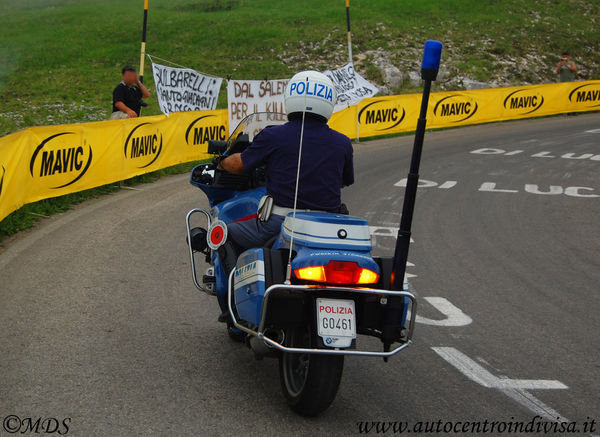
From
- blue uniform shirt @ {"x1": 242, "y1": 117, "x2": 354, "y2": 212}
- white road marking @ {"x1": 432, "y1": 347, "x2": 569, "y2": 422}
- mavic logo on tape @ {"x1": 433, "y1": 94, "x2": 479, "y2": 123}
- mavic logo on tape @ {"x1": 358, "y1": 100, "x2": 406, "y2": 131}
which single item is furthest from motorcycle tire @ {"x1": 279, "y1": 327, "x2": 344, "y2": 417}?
mavic logo on tape @ {"x1": 433, "y1": 94, "x2": 479, "y2": 123}

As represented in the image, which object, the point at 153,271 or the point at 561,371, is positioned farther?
the point at 153,271

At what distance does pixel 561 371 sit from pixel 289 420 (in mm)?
2309

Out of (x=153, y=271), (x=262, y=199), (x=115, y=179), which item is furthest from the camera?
(x=115, y=179)

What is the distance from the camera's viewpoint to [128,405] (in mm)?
4996

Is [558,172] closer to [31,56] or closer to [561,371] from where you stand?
[561,371]

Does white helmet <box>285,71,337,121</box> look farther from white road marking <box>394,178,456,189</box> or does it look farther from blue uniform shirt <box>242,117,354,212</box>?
white road marking <box>394,178,456,189</box>

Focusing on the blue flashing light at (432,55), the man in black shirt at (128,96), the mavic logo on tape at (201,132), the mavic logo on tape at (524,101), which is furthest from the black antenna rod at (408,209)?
the mavic logo on tape at (524,101)

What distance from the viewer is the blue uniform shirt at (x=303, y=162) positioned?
5434 millimetres

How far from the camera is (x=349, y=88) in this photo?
22.1 metres

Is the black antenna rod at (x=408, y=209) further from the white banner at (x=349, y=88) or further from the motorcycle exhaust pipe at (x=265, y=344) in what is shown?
the white banner at (x=349, y=88)

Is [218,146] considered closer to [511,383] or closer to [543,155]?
[511,383]

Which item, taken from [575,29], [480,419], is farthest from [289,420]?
[575,29]

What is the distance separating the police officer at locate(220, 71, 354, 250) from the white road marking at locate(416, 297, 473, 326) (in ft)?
7.18

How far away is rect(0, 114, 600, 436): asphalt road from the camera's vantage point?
16.5ft
